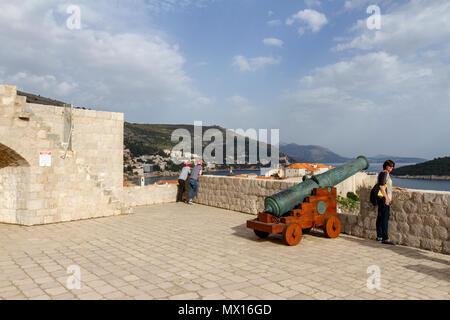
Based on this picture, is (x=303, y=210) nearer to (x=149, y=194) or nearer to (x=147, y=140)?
(x=149, y=194)

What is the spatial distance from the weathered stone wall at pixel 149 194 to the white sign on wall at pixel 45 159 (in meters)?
3.33

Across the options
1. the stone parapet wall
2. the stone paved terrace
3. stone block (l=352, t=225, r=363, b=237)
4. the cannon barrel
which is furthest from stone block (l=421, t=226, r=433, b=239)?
the stone parapet wall

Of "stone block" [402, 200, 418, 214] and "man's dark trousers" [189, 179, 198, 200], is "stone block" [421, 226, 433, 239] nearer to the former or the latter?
"stone block" [402, 200, 418, 214]

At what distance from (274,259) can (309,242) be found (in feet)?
4.82

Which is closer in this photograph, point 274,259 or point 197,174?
point 274,259

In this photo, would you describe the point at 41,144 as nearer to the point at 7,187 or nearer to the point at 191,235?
the point at 7,187

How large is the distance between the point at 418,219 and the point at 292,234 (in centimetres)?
232

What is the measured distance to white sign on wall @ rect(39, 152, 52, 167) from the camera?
317 inches

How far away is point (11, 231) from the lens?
7301 millimetres

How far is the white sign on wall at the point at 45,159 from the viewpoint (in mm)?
8055

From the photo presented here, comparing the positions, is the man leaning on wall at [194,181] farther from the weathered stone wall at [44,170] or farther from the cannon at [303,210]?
the cannon at [303,210]

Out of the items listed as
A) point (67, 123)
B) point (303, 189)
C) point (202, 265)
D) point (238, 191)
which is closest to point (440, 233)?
point (303, 189)

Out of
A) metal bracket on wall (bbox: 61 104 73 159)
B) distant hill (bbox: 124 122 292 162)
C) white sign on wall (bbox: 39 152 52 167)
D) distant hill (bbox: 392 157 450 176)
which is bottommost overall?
distant hill (bbox: 392 157 450 176)
